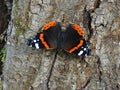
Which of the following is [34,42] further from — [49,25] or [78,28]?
[78,28]

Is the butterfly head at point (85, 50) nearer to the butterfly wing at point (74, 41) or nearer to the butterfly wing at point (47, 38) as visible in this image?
the butterfly wing at point (74, 41)

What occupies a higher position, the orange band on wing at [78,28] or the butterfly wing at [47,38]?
the orange band on wing at [78,28]

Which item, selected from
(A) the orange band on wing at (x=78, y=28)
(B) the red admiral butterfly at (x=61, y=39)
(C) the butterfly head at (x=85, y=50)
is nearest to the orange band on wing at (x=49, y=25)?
(B) the red admiral butterfly at (x=61, y=39)

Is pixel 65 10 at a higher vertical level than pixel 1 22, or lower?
higher

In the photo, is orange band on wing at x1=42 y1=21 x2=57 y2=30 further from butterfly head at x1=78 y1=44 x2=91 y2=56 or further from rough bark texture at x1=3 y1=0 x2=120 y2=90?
butterfly head at x1=78 y1=44 x2=91 y2=56

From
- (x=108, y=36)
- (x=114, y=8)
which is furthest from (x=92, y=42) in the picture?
(x=114, y=8)

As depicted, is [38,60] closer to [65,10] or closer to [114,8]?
[65,10]

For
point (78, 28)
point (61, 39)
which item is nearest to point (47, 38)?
point (61, 39)
